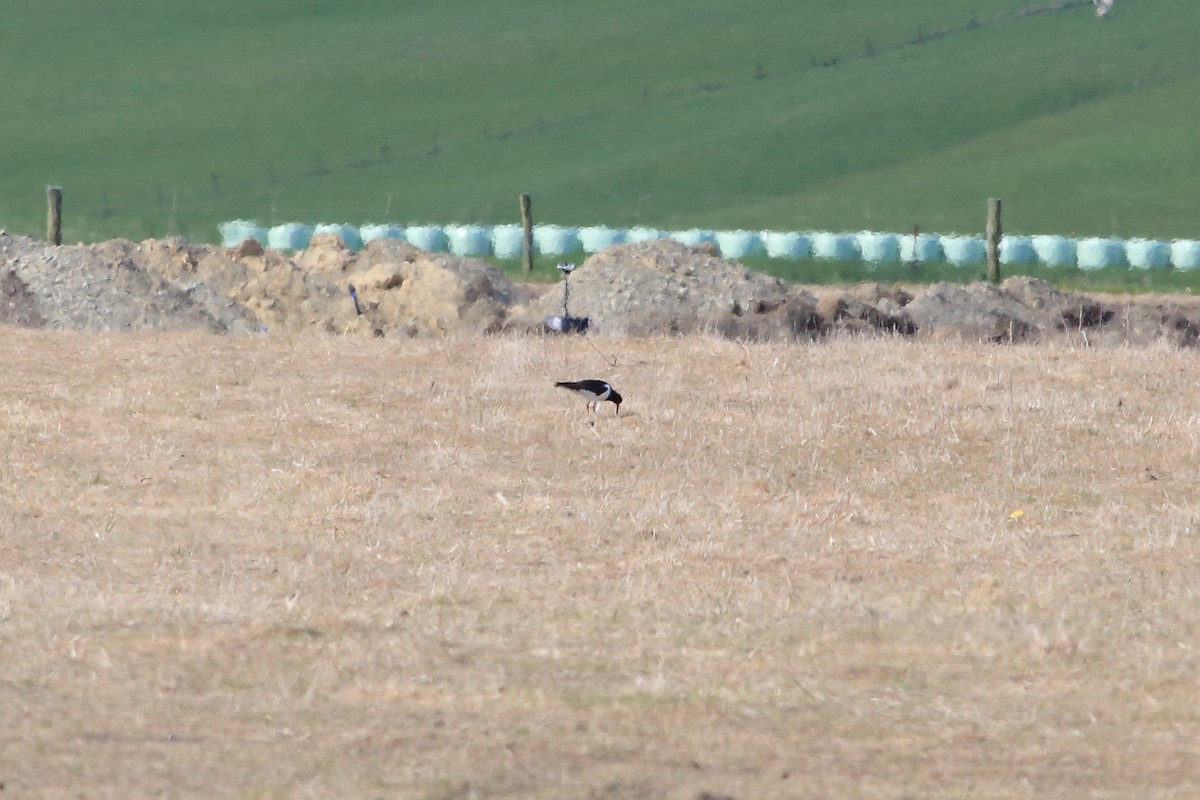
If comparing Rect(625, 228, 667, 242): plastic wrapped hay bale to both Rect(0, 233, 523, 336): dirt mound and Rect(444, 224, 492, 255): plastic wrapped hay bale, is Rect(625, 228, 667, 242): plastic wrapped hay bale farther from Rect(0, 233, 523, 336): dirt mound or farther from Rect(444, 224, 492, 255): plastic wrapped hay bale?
Rect(0, 233, 523, 336): dirt mound

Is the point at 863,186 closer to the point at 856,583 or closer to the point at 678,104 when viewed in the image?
the point at 678,104

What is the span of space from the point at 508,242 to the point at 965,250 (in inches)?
369

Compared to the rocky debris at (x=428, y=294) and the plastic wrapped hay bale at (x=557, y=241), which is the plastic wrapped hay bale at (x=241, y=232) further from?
the rocky debris at (x=428, y=294)

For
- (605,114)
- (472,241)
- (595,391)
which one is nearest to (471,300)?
(595,391)

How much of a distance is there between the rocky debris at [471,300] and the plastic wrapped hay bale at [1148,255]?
13013 millimetres

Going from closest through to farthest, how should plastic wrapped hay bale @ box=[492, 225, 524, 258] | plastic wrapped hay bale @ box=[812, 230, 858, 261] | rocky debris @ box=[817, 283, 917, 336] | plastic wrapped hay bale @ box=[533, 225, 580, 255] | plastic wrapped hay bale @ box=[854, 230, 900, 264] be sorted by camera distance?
rocky debris @ box=[817, 283, 917, 336], plastic wrapped hay bale @ box=[854, 230, 900, 264], plastic wrapped hay bale @ box=[812, 230, 858, 261], plastic wrapped hay bale @ box=[533, 225, 580, 255], plastic wrapped hay bale @ box=[492, 225, 524, 258]

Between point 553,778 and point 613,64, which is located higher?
point 613,64

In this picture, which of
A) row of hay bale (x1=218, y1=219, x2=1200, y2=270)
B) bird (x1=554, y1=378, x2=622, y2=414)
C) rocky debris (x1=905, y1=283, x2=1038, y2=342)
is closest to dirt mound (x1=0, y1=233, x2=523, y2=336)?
rocky debris (x1=905, y1=283, x2=1038, y2=342)

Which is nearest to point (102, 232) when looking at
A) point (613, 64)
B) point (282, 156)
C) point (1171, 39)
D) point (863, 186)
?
point (282, 156)

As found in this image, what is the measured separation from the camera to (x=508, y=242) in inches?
1658

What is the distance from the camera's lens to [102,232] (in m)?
47.2

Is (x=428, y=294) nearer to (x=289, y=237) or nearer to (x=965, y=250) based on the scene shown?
(x=965, y=250)

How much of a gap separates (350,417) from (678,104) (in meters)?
49.6

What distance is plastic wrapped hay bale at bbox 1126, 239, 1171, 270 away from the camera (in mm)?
40375
